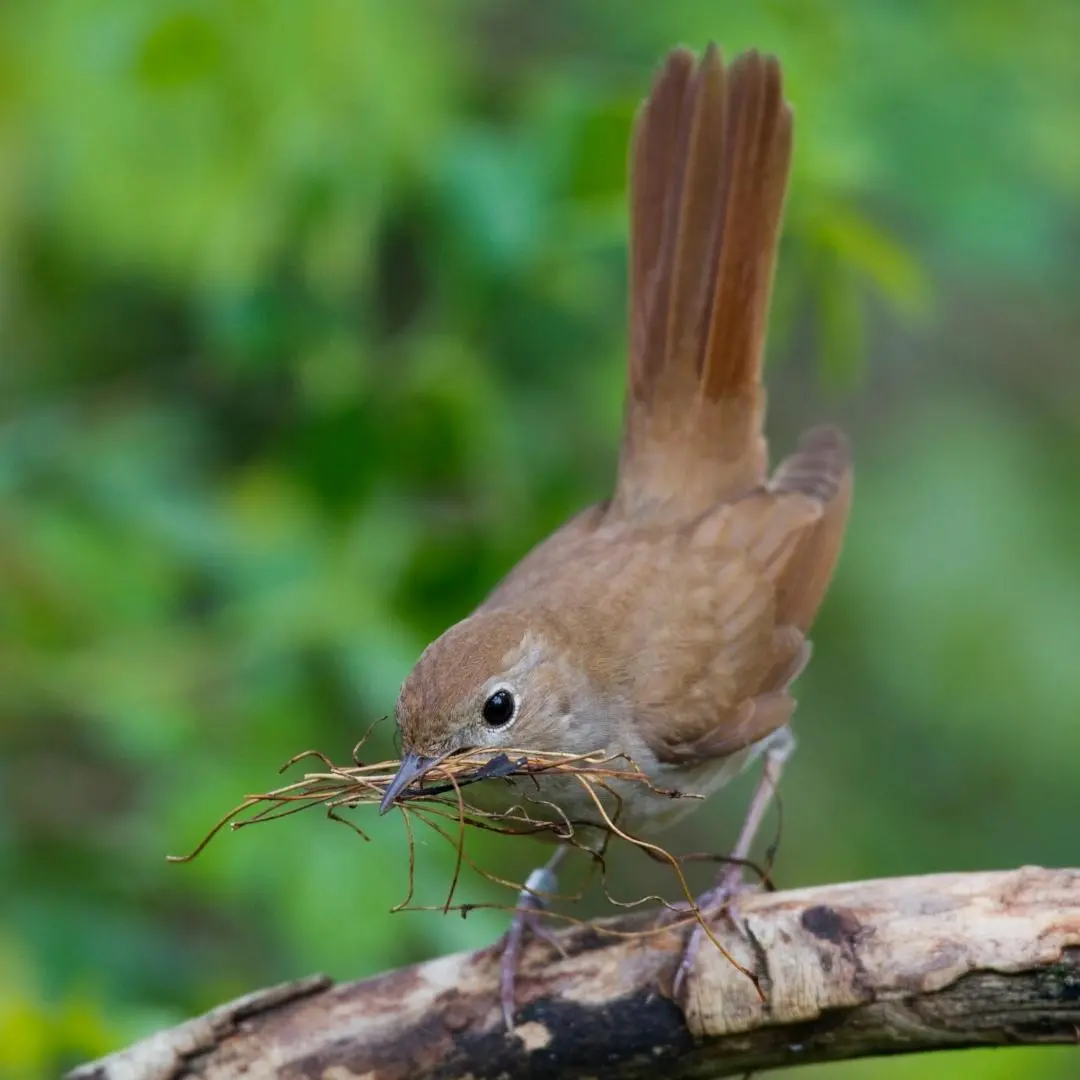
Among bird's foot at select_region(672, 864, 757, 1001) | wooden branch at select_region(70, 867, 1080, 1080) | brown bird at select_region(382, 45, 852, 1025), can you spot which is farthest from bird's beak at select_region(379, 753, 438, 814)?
bird's foot at select_region(672, 864, 757, 1001)

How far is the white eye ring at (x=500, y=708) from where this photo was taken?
3721mm

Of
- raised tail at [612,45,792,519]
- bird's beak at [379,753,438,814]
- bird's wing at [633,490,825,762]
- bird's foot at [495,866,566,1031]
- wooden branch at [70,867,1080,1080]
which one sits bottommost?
wooden branch at [70,867,1080,1080]

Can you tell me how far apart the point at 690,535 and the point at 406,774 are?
4.55 ft

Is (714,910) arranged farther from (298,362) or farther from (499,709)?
(298,362)

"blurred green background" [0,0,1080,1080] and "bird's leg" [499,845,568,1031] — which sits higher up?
A: "blurred green background" [0,0,1080,1080]

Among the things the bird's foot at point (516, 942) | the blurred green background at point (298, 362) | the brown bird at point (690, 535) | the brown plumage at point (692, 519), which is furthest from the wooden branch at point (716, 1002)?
the brown plumage at point (692, 519)

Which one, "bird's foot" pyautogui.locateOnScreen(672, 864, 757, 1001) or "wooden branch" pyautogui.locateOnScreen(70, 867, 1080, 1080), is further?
"bird's foot" pyautogui.locateOnScreen(672, 864, 757, 1001)

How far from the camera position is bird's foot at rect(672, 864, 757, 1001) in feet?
11.5

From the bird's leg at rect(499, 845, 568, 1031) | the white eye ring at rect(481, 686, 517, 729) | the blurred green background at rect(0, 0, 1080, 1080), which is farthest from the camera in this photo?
the blurred green background at rect(0, 0, 1080, 1080)

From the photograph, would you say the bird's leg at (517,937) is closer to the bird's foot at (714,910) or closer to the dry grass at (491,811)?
the dry grass at (491,811)

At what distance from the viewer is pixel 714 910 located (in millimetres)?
3795

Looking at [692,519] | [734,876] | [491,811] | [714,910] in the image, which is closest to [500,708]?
[491,811]

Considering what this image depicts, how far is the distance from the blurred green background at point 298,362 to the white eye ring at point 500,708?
458mm

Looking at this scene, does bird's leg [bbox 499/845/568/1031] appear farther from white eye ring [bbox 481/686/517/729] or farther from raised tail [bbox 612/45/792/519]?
raised tail [bbox 612/45/792/519]
